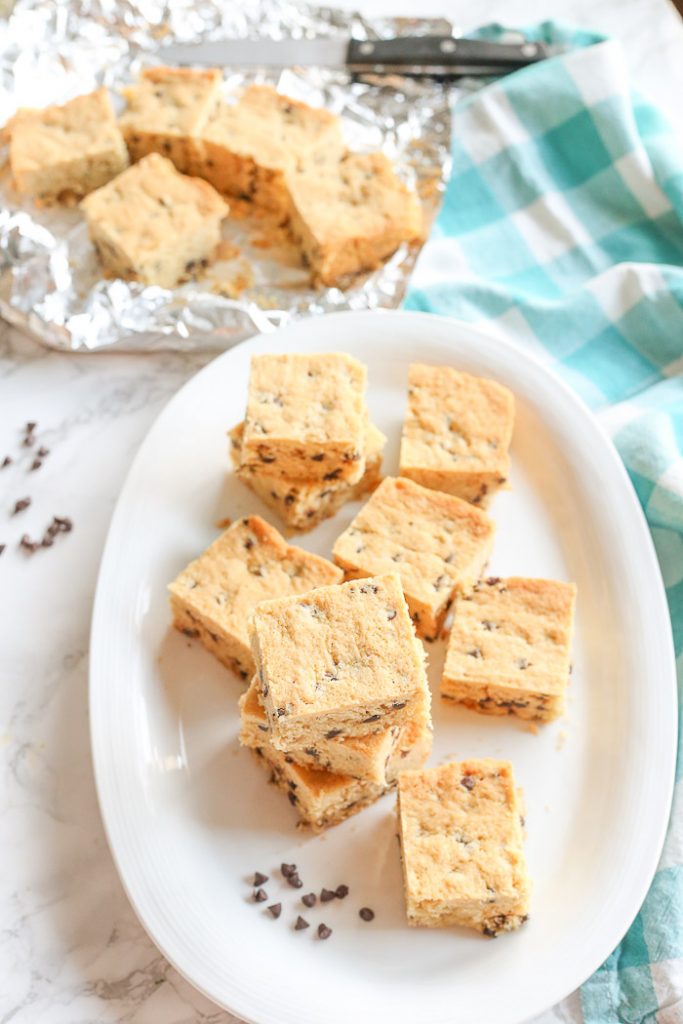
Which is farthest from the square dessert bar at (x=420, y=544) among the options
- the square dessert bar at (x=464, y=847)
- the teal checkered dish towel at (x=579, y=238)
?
the teal checkered dish towel at (x=579, y=238)

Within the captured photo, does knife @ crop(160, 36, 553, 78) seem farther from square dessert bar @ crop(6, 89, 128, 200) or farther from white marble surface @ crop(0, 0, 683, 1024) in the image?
→ white marble surface @ crop(0, 0, 683, 1024)

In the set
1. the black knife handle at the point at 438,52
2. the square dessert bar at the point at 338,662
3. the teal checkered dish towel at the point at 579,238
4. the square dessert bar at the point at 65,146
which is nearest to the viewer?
the square dessert bar at the point at 338,662

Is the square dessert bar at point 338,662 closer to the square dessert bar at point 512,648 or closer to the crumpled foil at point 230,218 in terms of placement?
the square dessert bar at point 512,648

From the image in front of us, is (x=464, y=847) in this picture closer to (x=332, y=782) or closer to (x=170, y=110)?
(x=332, y=782)

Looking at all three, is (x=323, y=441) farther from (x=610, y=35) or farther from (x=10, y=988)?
(x=610, y=35)

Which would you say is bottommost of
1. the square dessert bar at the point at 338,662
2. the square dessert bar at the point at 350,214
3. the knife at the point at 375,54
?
the square dessert bar at the point at 338,662

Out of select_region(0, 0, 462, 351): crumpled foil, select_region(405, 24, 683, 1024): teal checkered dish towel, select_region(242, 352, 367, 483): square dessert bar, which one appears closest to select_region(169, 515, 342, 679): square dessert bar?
select_region(242, 352, 367, 483): square dessert bar

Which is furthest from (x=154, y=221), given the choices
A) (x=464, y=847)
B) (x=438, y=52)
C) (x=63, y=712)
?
(x=464, y=847)
